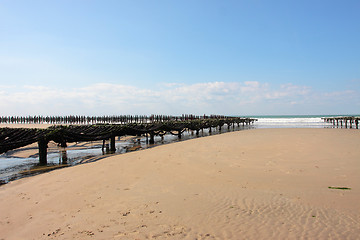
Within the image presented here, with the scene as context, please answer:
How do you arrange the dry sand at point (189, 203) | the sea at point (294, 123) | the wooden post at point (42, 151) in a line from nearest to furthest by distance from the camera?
the dry sand at point (189, 203), the wooden post at point (42, 151), the sea at point (294, 123)

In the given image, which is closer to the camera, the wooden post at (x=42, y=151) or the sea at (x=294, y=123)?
the wooden post at (x=42, y=151)

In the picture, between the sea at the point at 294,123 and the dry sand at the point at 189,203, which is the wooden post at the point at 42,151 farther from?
the sea at the point at 294,123

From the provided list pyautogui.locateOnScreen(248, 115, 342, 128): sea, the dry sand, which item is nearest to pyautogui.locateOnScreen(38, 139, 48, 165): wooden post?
the dry sand

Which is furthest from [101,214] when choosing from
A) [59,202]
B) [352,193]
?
[352,193]

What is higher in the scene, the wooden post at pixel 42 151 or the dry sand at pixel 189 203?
the wooden post at pixel 42 151

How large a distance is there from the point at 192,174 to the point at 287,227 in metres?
3.73

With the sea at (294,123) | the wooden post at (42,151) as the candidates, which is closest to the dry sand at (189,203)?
the wooden post at (42,151)

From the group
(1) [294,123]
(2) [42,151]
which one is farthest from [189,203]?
(1) [294,123]

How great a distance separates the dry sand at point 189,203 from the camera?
11.1ft

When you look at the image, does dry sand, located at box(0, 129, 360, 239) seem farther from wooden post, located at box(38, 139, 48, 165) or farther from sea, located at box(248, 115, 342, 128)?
sea, located at box(248, 115, 342, 128)

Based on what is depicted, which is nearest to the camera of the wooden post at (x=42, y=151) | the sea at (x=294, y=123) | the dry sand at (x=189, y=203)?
the dry sand at (x=189, y=203)

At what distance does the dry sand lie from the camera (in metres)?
3.37

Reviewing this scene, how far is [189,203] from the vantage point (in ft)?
14.7

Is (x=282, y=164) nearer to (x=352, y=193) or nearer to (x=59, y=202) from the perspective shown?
(x=352, y=193)
